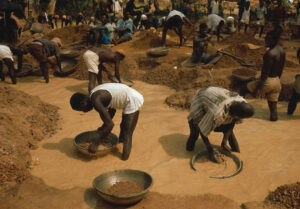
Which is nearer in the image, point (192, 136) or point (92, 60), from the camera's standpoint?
point (192, 136)

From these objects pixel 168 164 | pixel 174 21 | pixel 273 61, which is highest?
pixel 174 21

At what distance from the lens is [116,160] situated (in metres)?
3.89

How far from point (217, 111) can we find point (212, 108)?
0.09m

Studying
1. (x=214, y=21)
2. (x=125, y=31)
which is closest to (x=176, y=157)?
(x=125, y=31)

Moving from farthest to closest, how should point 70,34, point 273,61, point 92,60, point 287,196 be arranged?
point 70,34 < point 92,60 < point 273,61 < point 287,196

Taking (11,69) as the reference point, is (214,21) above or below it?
above

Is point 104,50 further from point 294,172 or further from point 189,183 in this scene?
point 294,172

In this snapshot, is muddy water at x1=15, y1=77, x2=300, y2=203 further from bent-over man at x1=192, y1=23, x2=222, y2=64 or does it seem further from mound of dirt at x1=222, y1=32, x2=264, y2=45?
mound of dirt at x1=222, y1=32, x2=264, y2=45

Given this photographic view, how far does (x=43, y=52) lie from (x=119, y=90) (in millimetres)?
4638

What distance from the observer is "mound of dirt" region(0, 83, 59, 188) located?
339cm

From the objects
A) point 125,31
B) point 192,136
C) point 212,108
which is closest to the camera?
point 212,108

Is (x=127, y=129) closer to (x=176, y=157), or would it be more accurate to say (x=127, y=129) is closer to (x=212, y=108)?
(x=176, y=157)

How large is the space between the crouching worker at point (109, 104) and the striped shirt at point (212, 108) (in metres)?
0.83

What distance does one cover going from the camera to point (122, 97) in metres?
3.77
